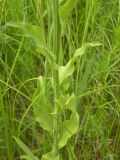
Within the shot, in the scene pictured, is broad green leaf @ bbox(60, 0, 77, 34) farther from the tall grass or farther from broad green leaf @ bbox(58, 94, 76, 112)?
broad green leaf @ bbox(58, 94, 76, 112)

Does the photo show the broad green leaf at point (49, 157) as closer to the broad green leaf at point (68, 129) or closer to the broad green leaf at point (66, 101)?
the broad green leaf at point (68, 129)

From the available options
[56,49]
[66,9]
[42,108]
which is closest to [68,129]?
[42,108]

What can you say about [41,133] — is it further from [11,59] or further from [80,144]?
[11,59]

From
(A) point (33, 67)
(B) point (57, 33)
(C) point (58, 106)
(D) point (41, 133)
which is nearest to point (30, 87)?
(A) point (33, 67)

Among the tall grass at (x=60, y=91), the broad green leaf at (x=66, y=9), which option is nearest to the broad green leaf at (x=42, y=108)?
the tall grass at (x=60, y=91)

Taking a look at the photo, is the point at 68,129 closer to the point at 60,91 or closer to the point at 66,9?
the point at 60,91
